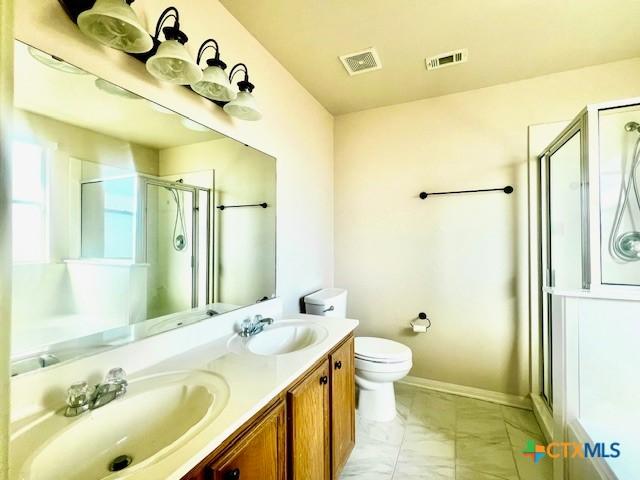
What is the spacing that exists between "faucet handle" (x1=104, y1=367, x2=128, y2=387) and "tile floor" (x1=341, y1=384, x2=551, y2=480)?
1.25 meters

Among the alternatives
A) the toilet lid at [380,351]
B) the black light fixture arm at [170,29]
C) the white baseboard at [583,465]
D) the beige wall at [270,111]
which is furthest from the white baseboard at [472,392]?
the black light fixture arm at [170,29]

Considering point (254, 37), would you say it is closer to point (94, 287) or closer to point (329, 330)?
point (94, 287)

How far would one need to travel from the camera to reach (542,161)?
80.6 inches

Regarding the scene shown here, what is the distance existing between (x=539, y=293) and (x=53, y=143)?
273 centimetres

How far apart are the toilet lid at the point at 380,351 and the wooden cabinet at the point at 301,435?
0.34 metres

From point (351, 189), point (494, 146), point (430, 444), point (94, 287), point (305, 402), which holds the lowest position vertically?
point (430, 444)

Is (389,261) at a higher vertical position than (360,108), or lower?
lower

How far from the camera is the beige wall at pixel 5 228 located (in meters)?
0.26

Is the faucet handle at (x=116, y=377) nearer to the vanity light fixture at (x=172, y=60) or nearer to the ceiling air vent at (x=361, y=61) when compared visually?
the vanity light fixture at (x=172, y=60)

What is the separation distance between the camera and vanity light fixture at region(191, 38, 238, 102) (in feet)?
3.89

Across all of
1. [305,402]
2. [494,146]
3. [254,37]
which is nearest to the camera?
[305,402]

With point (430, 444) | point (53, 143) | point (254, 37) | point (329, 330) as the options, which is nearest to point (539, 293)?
point (430, 444)

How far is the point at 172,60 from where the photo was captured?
1.04 m

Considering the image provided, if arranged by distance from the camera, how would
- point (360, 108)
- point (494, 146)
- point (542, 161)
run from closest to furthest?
point (542, 161), point (494, 146), point (360, 108)
